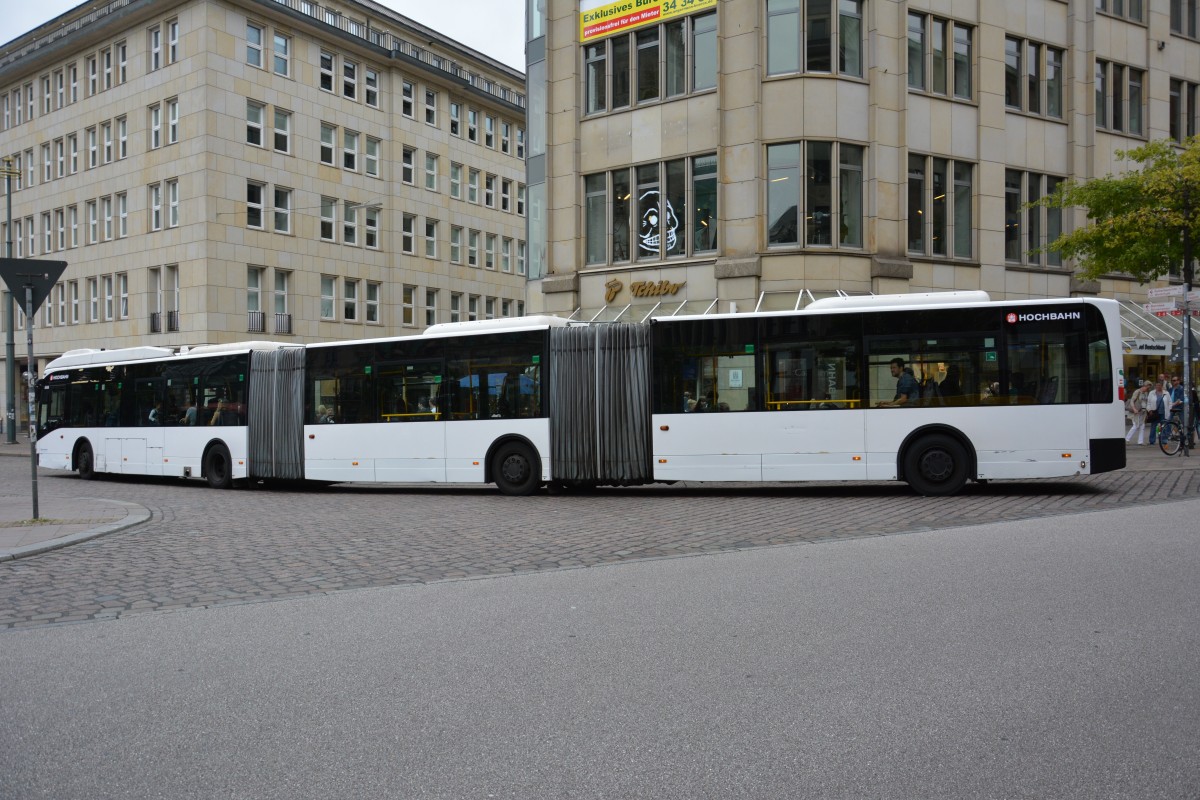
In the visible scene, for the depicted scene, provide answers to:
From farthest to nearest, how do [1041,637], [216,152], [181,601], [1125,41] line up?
1. [216,152]
2. [1125,41]
3. [181,601]
4. [1041,637]

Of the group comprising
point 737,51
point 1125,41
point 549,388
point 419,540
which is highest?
point 1125,41

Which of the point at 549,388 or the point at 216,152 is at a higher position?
the point at 216,152

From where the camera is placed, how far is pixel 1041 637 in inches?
231

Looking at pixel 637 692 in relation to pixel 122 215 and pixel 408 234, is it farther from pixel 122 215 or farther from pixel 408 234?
pixel 408 234

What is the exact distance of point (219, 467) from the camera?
20.7m

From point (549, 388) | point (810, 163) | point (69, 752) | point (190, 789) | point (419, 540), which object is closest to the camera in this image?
point (190, 789)

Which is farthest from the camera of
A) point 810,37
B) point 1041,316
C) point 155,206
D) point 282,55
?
point 282,55

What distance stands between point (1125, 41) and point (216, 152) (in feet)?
112

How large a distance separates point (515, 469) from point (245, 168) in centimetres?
3180

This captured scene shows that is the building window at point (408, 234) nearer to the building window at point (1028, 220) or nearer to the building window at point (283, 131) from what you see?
the building window at point (283, 131)

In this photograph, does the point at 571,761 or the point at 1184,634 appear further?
the point at 1184,634

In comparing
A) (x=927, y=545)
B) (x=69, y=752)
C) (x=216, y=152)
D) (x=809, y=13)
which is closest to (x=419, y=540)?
(x=927, y=545)

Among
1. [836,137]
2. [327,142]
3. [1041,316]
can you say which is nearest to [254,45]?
[327,142]

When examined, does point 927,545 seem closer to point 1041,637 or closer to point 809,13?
point 1041,637
